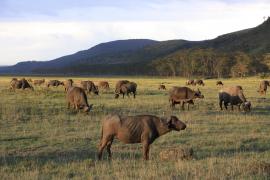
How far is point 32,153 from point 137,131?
14.0 feet

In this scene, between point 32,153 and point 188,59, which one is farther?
point 188,59

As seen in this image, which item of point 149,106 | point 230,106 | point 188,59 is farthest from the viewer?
point 188,59

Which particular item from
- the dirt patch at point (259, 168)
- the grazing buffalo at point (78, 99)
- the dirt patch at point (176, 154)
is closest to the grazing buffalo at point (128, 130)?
the dirt patch at point (176, 154)

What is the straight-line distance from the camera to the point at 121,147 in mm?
18500

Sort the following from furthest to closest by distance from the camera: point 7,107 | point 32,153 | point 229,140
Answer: point 7,107, point 229,140, point 32,153

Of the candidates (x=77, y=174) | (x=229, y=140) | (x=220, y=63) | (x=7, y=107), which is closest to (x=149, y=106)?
(x=7, y=107)

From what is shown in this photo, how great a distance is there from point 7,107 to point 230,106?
15852 mm

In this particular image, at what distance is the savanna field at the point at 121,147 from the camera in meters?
13.0

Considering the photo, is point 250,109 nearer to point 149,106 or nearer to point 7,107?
point 149,106

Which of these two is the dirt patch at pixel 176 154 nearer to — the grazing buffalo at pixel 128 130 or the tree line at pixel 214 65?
the grazing buffalo at pixel 128 130

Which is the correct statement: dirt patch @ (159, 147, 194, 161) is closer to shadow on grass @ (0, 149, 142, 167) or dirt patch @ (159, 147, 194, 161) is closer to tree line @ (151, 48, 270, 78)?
shadow on grass @ (0, 149, 142, 167)

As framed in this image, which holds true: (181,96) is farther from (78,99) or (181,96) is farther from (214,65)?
(214,65)

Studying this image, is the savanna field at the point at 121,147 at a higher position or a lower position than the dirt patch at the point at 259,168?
lower

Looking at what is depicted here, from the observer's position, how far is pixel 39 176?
12.8 m
